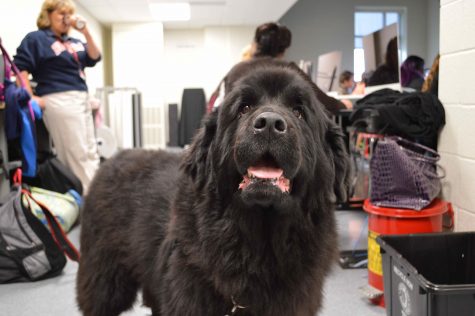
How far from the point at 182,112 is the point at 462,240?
11.4 meters

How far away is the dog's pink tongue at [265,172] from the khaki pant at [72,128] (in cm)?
349

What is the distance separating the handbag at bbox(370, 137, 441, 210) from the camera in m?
2.58

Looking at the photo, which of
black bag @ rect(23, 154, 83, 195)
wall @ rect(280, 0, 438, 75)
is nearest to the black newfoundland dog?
black bag @ rect(23, 154, 83, 195)

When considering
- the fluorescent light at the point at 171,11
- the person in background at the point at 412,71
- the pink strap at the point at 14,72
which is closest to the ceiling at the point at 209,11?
the fluorescent light at the point at 171,11

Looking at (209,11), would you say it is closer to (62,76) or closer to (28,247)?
(62,76)

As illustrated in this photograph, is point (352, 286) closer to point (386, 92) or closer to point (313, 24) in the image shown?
point (386, 92)

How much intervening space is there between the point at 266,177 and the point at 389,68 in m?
3.17

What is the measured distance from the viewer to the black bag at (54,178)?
4.37 meters

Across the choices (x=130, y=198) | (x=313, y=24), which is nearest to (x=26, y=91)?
(x=130, y=198)

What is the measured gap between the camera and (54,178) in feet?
14.4

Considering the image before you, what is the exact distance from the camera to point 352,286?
2852 mm

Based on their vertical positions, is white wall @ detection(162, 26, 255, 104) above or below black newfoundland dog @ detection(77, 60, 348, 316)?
above

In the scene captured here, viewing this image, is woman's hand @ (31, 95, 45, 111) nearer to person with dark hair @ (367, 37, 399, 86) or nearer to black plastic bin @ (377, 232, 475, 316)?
person with dark hair @ (367, 37, 399, 86)

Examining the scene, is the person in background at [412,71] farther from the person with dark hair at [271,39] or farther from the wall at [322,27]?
the wall at [322,27]
